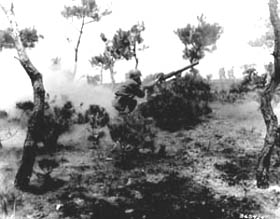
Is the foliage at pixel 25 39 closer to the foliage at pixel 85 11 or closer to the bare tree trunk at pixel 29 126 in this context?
the foliage at pixel 85 11

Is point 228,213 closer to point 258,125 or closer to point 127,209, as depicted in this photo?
point 127,209

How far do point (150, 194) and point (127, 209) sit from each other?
0.85m

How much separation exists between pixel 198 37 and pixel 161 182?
13515 mm

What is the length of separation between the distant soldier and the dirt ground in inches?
61.6

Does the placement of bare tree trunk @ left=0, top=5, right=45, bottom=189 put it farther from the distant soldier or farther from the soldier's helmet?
the soldier's helmet

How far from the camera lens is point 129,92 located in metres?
8.65

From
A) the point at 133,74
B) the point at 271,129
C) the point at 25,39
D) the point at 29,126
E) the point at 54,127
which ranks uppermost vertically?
the point at 25,39

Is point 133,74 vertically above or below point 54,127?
above

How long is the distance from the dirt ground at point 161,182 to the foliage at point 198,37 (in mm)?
9197

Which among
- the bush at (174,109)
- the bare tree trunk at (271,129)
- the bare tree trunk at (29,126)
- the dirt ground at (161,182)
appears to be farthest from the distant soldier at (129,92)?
the bush at (174,109)

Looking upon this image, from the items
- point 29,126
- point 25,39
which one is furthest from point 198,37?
point 29,126

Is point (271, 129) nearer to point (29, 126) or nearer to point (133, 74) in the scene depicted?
point (133, 74)

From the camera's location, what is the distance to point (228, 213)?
5910 millimetres

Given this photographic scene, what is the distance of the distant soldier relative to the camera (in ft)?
28.2
